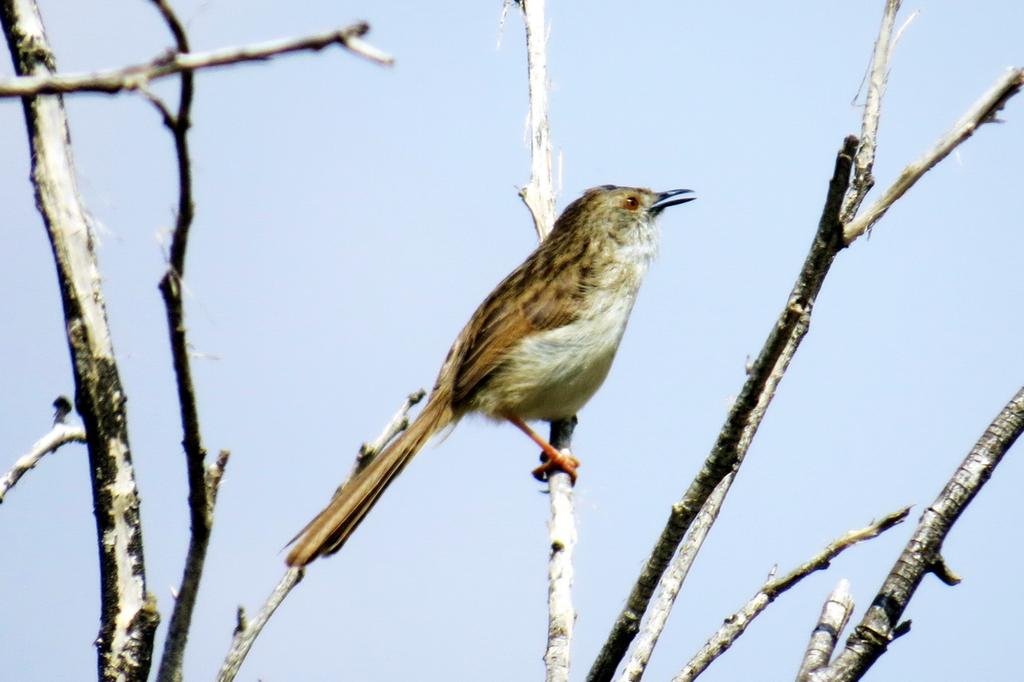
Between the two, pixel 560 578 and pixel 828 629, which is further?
pixel 560 578

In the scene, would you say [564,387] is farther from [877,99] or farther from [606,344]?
[877,99]

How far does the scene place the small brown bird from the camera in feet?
21.5

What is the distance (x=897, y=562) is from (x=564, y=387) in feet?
10.6

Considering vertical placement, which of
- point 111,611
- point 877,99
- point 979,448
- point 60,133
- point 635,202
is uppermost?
point 635,202

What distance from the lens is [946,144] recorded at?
10.8 feet

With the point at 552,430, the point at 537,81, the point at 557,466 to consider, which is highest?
the point at 537,81

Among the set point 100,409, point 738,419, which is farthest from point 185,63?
point 738,419

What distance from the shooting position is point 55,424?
142 inches

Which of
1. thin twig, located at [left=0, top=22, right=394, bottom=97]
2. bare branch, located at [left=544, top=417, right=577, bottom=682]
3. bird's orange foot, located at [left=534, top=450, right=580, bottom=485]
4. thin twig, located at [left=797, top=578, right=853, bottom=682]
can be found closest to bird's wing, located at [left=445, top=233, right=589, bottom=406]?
bird's orange foot, located at [left=534, top=450, right=580, bottom=485]

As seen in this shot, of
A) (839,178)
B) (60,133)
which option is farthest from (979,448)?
(60,133)

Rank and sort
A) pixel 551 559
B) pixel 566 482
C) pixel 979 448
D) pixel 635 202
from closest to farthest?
pixel 979 448 < pixel 551 559 < pixel 566 482 < pixel 635 202

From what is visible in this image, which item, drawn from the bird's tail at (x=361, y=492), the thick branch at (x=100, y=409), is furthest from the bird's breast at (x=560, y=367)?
the thick branch at (x=100, y=409)

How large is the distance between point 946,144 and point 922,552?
111 cm

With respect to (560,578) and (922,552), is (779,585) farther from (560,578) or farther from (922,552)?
(560,578)
